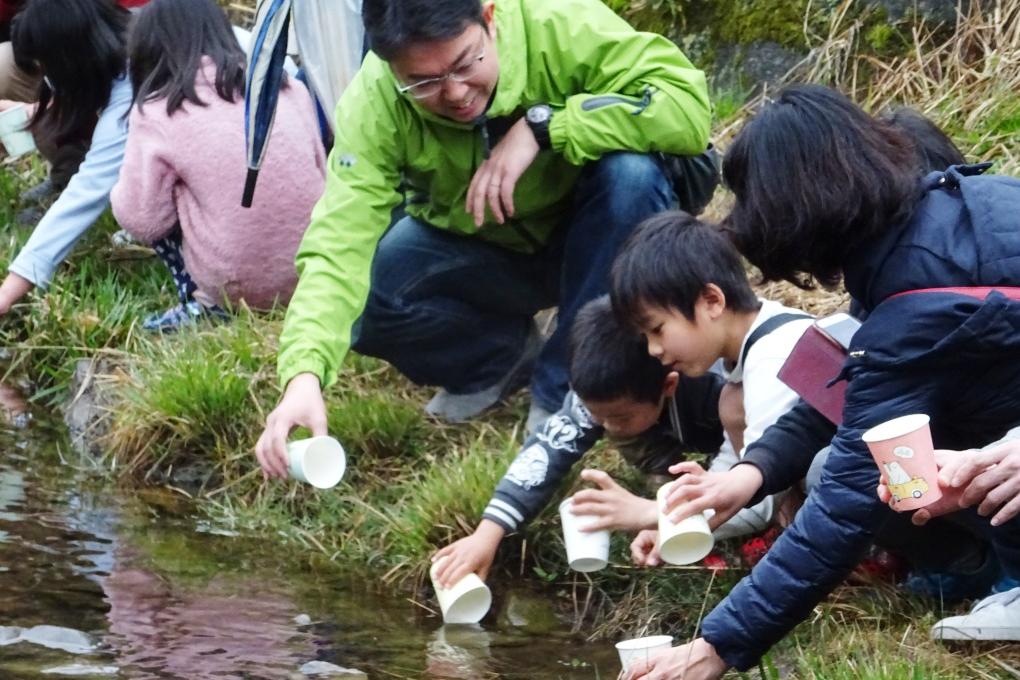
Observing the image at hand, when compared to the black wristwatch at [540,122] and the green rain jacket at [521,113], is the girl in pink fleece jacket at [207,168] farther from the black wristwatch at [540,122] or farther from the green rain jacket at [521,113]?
the black wristwatch at [540,122]

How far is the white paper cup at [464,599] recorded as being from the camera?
3125 mm

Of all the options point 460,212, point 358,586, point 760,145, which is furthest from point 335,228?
point 760,145

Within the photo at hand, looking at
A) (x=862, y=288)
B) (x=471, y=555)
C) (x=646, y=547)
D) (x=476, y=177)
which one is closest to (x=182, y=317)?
(x=476, y=177)

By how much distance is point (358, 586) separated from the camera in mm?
3537

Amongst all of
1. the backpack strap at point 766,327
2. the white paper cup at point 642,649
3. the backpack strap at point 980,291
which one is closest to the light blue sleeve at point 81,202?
the backpack strap at point 766,327

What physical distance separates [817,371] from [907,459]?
29.1 inches

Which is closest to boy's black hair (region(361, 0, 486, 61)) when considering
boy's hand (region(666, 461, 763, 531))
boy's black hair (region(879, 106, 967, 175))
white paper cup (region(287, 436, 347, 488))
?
white paper cup (region(287, 436, 347, 488))

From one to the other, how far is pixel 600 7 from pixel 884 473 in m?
1.85

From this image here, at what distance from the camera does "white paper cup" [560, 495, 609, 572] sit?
303 centimetres

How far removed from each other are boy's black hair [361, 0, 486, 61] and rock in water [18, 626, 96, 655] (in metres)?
1.31

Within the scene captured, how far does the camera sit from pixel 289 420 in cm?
308

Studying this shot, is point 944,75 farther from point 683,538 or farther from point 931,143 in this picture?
point 683,538

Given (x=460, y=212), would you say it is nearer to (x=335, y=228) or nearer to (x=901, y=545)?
(x=335, y=228)

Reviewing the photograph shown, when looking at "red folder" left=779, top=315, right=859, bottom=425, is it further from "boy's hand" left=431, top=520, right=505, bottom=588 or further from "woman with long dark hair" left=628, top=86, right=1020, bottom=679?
"boy's hand" left=431, top=520, right=505, bottom=588
